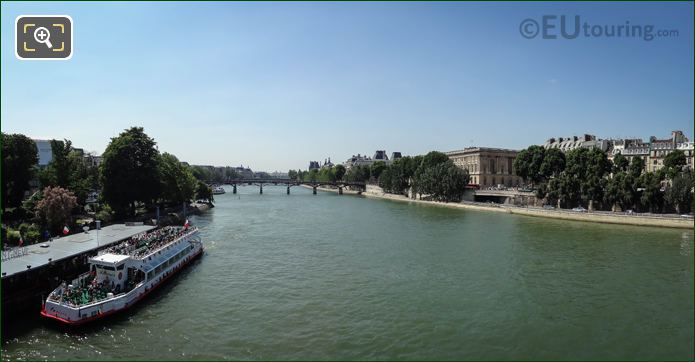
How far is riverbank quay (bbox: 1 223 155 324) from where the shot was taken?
23.8m

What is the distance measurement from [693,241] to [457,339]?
41173mm

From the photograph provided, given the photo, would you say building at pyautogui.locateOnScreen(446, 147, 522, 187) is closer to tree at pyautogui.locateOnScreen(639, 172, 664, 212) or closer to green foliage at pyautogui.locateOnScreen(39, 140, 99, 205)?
tree at pyautogui.locateOnScreen(639, 172, 664, 212)

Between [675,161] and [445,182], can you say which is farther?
[445,182]

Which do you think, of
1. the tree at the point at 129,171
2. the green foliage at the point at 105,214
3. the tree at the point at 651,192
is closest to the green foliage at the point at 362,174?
the tree at the point at 651,192

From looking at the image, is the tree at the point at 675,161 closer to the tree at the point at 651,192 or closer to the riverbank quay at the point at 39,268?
the tree at the point at 651,192

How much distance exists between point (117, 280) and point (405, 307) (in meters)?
16.3

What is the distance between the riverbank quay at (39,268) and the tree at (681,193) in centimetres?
6916

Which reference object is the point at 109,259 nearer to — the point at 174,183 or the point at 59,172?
the point at 59,172

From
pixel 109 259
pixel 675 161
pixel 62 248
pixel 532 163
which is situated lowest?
pixel 62 248

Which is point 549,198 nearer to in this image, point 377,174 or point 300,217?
point 300,217

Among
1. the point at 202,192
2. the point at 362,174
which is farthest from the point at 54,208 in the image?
the point at 362,174

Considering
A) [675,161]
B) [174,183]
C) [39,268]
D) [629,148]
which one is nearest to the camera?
[39,268]

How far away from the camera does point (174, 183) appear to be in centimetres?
6975

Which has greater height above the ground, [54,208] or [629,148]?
[629,148]
